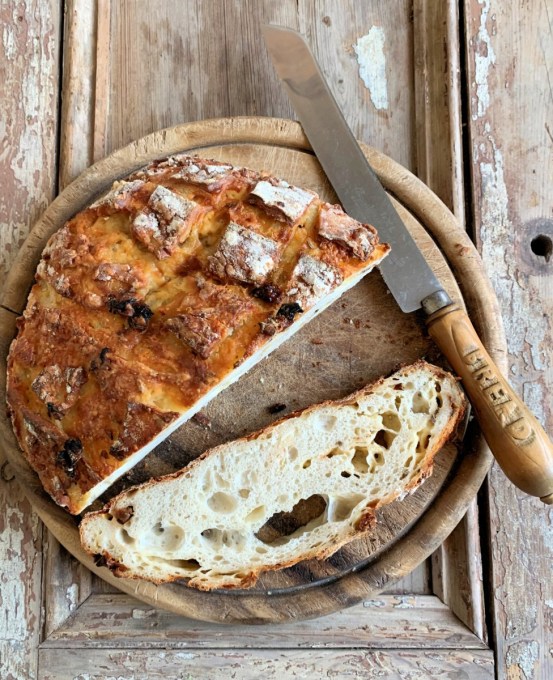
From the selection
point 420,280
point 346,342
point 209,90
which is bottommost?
point 346,342

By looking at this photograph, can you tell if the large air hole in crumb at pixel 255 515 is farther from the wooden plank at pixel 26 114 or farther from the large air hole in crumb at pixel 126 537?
the wooden plank at pixel 26 114

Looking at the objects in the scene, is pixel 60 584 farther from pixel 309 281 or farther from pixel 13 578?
pixel 309 281

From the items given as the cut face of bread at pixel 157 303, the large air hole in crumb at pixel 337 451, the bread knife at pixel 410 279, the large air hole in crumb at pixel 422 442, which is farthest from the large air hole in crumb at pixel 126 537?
the bread knife at pixel 410 279

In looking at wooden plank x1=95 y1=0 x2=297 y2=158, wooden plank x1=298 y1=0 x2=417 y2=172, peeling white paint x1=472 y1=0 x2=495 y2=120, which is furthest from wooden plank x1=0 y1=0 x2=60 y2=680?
peeling white paint x1=472 y1=0 x2=495 y2=120

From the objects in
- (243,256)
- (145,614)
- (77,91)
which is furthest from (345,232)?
(145,614)

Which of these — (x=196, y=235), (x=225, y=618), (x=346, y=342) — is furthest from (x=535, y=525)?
(x=196, y=235)

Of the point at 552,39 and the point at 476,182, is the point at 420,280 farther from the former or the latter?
the point at 552,39
